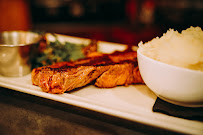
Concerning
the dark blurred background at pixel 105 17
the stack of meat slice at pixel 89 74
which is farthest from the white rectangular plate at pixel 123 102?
the dark blurred background at pixel 105 17

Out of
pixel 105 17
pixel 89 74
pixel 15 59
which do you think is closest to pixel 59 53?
pixel 15 59

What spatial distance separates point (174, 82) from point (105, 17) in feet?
27.6

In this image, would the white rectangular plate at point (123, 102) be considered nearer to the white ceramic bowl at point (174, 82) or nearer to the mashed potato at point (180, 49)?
the white ceramic bowl at point (174, 82)

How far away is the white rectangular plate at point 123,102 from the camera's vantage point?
1205mm

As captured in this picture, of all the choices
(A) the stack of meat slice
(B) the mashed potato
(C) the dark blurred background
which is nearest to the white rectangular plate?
(A) the stack of meat slice

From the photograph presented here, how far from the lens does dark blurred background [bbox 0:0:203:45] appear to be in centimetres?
681

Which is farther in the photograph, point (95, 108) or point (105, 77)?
point (105, 77)

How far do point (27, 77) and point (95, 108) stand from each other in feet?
3.17

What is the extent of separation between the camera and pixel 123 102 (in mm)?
1522

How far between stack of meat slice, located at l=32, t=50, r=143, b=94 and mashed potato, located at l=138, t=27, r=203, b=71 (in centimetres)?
35

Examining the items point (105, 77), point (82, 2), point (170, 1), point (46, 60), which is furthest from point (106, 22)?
point (105, 77)

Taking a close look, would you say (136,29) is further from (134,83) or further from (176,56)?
(176,56)

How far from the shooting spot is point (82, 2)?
8.48m

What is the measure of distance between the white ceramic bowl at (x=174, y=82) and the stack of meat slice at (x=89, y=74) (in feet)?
1.06
